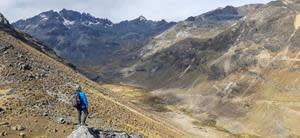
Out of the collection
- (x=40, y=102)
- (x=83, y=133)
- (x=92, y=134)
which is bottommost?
(x=40, y=102)

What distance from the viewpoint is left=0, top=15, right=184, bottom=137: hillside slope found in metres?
61.6

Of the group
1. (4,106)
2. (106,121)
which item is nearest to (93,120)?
(106,121)

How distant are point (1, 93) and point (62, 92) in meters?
12.4

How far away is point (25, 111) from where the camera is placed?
65500 millimetres

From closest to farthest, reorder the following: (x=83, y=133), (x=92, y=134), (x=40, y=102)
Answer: (x=83, y=133) → (x=92, y=134) → (x=40, y=102)

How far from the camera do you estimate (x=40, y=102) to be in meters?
71.1

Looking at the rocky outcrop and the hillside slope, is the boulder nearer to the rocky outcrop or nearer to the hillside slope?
the rocky outcrop

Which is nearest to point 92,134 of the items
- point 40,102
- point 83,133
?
point 83,133

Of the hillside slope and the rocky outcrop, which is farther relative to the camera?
the hillside slope

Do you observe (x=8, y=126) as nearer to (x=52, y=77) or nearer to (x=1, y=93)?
(x=1, y=93)

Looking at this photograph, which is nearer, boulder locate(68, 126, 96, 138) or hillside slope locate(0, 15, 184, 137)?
boulder locate(68, 126, 96, 138)

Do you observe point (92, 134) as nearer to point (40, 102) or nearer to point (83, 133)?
point (83, 133)

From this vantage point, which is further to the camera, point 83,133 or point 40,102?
point 40,102

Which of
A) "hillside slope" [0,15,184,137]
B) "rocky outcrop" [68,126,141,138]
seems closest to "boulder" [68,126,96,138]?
"rocky outcrop" [68,126,141,138]
